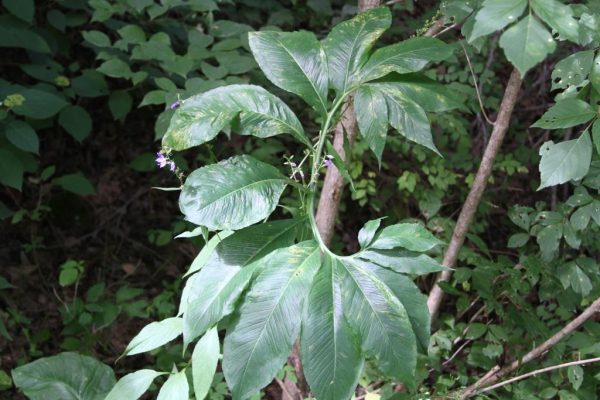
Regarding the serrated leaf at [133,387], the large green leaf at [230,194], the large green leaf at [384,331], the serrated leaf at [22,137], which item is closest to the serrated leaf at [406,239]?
the large green leaf at [384,331]

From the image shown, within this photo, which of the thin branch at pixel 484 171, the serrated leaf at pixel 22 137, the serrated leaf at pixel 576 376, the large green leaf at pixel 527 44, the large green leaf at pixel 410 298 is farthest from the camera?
the serrated leaf at pixel 22 137

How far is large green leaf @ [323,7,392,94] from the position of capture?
1.49 m

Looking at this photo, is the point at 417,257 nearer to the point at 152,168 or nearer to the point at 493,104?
the point at 493,104

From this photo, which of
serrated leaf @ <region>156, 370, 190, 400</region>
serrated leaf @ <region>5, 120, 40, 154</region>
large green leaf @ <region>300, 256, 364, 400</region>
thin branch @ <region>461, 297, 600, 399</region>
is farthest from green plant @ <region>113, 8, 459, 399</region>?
serrated leaf @ <region>5, 120, 40, 154</region>

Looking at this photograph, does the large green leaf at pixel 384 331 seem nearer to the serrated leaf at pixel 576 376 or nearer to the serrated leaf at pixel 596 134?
the serrated leaf at pixel 596 134

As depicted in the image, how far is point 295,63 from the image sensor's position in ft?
4.82

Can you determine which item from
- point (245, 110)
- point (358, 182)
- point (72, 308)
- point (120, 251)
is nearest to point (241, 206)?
point (245, 110)

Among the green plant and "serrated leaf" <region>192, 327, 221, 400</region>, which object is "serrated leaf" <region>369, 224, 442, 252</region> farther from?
"serrated leaf" <region>192, 327, 221, 400</region>

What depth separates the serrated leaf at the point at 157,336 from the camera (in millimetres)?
1593

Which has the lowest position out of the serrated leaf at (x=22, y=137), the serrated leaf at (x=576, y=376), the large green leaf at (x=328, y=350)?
the serrated leaf at (x=576, y=376)

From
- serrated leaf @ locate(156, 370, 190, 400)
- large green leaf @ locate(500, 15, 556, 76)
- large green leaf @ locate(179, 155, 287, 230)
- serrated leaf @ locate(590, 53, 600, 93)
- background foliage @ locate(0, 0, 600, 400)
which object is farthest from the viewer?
background foliage @ locate(0, 0, 600, 400)

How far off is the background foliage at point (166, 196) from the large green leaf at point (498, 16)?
49.7 inches

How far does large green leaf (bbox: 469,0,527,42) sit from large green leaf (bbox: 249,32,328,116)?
17.7 inches

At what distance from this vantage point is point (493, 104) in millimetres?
3262
